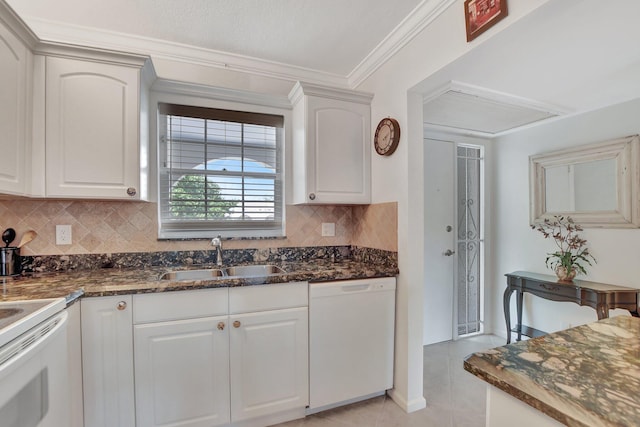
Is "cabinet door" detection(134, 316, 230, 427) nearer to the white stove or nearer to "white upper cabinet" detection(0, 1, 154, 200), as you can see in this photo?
the white stove

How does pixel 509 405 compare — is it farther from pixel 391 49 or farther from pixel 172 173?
pixel 172 173

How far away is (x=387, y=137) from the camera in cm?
209

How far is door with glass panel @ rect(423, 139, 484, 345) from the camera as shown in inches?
115

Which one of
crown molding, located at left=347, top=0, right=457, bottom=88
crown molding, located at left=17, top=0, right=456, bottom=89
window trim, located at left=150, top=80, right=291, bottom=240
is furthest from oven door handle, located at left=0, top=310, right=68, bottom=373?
crown molding, located at left=347, top=0, right=457, bottom=88

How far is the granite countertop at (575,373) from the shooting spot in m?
0.52

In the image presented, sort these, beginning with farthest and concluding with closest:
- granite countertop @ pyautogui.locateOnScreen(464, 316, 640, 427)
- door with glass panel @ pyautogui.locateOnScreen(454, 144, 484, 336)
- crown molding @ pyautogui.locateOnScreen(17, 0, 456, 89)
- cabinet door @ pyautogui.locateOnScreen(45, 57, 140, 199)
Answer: door with glass panel @ pyautogui.locateOnScreen(454, 144, 484, 336)
crown molding @ pyautogui.locateOnScreen(17, 0, 456, 89)
cabinet door @ pyautogui.locateOnScreen(45, 57, 140, 199)
granite countertop @ pyautogui.locateOnScreen(464, 316, 640, 427)

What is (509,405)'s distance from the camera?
2.12 ft

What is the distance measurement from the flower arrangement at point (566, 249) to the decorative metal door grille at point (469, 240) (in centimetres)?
59

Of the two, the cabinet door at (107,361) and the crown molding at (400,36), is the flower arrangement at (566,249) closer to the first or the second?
the crown molding at (400,36)

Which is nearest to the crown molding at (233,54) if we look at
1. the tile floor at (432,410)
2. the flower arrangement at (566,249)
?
the flower arrangement at (566,249)

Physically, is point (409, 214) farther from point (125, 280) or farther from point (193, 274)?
point (125, 280)

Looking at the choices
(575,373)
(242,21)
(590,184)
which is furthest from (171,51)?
(590,184)

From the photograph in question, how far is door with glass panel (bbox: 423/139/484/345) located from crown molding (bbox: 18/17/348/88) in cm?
131

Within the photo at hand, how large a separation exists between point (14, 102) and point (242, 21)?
1.29 m
